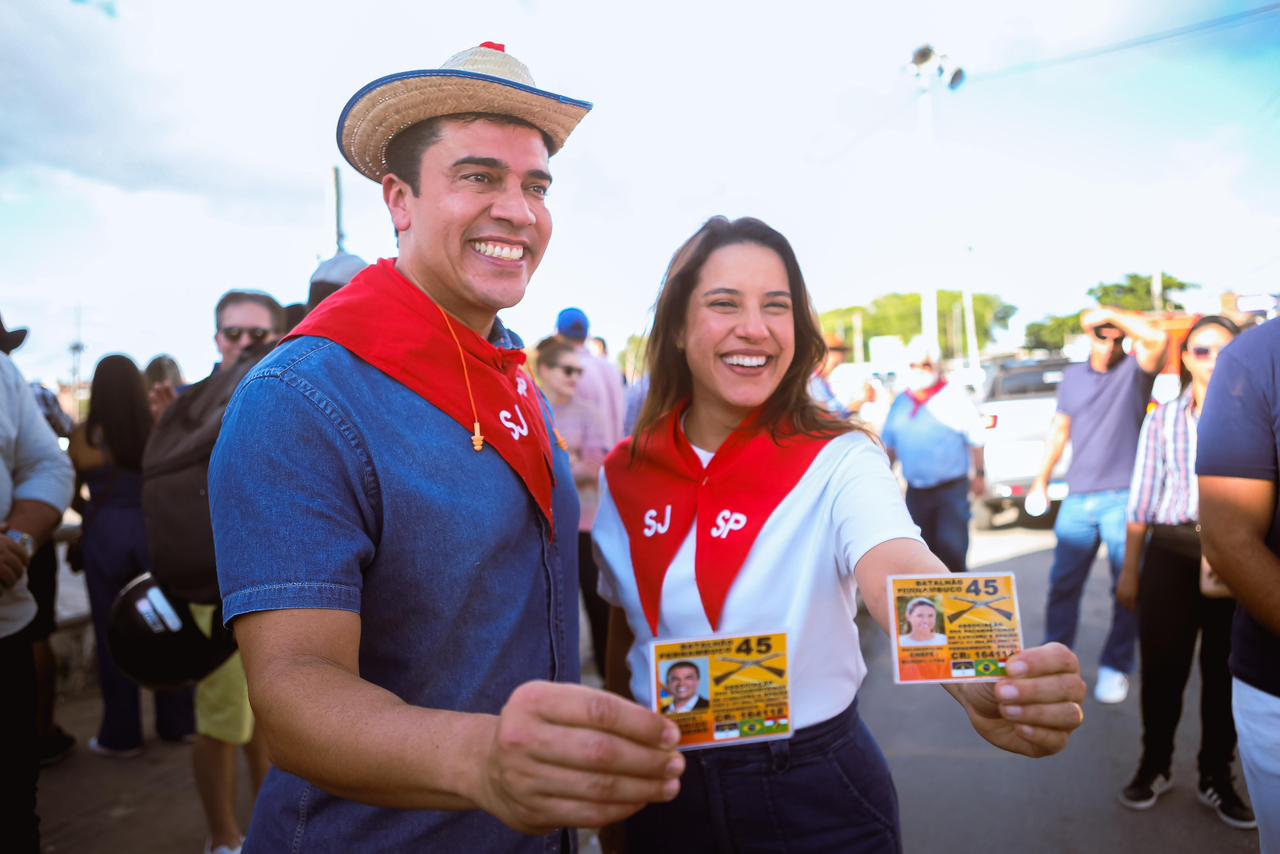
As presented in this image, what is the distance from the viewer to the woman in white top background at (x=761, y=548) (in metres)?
1.64

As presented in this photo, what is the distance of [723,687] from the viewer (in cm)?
116

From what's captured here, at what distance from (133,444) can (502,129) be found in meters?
3.56

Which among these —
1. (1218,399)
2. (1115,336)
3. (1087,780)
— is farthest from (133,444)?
(1115,336)

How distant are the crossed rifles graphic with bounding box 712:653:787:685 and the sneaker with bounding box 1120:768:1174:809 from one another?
11.0 ft

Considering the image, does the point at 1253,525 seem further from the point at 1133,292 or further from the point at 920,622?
the point at 1133,292

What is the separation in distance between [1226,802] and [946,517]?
9.18ft

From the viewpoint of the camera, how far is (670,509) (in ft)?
6.28

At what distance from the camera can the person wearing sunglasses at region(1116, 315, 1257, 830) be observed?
136 inches

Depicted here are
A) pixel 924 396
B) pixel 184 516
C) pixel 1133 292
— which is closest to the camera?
pixel 184 516

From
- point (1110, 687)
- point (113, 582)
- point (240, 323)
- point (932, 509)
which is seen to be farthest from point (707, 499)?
point (932, 509)

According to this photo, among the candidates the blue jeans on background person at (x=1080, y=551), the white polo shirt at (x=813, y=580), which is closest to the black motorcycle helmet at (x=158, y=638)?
the white polo shirt at (x=813, y=580)

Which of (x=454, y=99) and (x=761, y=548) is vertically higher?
(x=454, y=99)

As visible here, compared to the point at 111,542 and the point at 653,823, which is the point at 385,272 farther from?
the point at 111,542

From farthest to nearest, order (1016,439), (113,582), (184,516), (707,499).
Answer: (1016,439) < (113,582) < (184,516) < (707,499)
